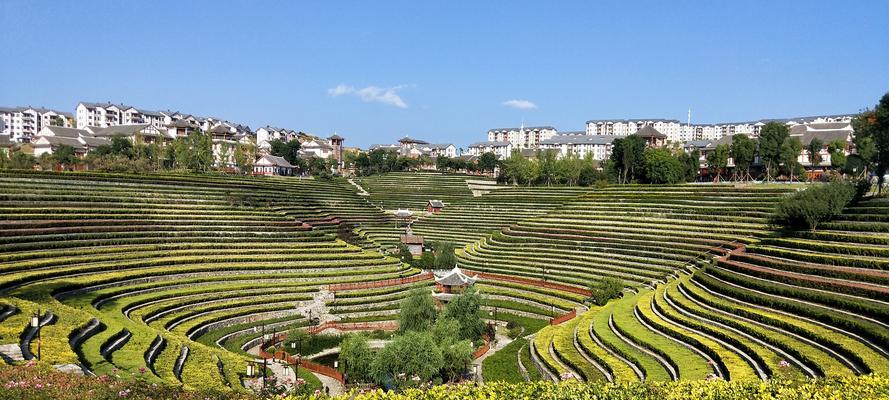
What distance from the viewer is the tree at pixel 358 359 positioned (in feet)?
92.5

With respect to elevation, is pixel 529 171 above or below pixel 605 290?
above

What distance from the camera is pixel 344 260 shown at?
48812 millimetres

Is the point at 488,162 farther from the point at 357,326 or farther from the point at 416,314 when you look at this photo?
the point at 416,314

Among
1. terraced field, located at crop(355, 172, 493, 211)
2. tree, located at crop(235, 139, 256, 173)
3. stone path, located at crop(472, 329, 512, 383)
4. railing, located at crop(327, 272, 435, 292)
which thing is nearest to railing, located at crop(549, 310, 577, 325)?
stone path, located at crop(472, 329, 512, 383)

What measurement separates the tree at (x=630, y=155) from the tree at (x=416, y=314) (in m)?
64.5

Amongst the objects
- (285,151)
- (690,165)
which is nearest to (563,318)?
(690,165)

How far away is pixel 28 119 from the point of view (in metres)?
149

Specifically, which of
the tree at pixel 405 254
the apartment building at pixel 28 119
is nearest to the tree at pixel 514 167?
the tree at pixel 405 254

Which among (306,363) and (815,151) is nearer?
(306,363)

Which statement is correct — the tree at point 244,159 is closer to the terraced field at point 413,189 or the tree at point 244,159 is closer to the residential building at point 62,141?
the terraced field at point 413,189

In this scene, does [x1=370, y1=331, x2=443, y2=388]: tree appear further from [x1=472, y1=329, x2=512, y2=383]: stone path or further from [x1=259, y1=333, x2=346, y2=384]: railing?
[x1=472, y1=329, x2=512, y2=383]: stone path

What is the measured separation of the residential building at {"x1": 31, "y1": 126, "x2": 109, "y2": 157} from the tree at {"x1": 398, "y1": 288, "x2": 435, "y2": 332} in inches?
3159

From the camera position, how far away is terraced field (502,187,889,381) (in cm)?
2391

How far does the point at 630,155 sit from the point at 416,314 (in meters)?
65.5
